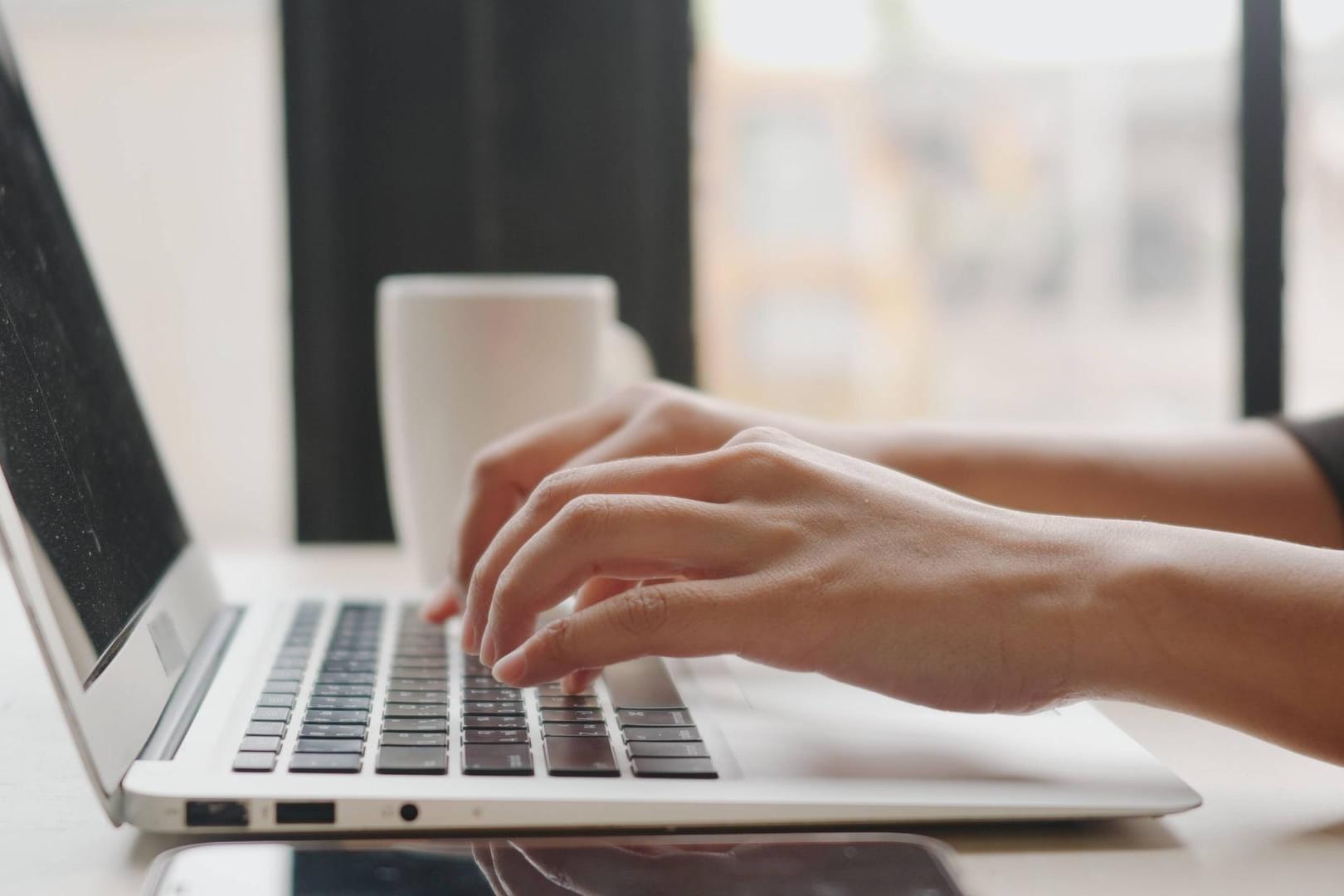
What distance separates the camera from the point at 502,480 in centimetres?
67

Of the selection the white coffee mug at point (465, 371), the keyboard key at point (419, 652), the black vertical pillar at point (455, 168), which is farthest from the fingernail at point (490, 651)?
the black vertical pillar at point (455, 168)

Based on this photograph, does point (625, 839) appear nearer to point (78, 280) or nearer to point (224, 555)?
point (78, 280)

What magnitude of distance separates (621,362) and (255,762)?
0.65 m

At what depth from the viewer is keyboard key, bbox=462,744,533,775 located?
0.40 metres

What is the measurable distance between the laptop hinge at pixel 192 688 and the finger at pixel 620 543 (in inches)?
5.0

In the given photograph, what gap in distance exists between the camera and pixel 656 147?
1.32 metres

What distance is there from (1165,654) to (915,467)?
1.03 ft

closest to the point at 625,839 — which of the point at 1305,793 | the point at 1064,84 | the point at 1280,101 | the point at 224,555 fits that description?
the point at 1305,793

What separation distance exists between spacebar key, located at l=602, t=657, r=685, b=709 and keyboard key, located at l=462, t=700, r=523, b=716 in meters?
0.04

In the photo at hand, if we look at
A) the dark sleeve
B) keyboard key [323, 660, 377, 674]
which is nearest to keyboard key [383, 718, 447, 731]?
keyboard key [323, 660, 377, 674]

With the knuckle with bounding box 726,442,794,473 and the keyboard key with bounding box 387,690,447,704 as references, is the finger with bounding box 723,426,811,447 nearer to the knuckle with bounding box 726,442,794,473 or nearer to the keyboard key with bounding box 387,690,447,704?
the knuckle with bounding box 726,442,794,473

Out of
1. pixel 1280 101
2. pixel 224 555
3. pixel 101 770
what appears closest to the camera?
pixel 101 770

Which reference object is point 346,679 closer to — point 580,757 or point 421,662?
point 421,662

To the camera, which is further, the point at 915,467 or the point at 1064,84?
the point at 1064,84
